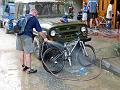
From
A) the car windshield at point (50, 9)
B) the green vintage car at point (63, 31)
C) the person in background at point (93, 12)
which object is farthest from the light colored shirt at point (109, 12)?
the green vintage car at point (63, 31)

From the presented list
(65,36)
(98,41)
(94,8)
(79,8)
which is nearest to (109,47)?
(98,41)

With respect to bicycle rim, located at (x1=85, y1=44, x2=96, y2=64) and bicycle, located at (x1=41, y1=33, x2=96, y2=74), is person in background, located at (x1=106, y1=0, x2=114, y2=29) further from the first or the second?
bicycle, located at (x1=41, y1=33, x2=96, y2=74)

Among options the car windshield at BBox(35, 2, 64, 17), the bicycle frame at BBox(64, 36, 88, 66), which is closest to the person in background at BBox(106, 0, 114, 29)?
the car windshield at BBox(35, 2, 64, 17)

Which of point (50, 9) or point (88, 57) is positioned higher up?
point (50, 9)

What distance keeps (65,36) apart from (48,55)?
1232 mm

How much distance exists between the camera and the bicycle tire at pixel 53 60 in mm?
8922

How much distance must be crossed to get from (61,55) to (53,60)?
0.28 metres

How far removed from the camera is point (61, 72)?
9039mm

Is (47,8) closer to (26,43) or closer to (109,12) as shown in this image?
(26,43)

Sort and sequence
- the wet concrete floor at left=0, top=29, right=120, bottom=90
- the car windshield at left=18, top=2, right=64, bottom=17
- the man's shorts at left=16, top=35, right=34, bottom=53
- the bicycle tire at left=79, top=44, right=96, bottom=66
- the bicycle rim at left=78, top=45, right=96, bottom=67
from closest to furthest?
the wet concrete floor at left=0, top=29, right=120, bottom=90
the man's shorts at left=16, top=35, right=34, bottom=53
the bicycle rim at left=78, top=45, right=96, bottom=67
the bicycle tire at left=79, top=44, right=96, bottom=66
the car windshield at left=18, top=2, right=64, bottom=17

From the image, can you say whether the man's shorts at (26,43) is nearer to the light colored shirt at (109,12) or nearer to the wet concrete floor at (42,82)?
the wet concrete floor at (42,82)

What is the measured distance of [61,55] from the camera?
8992mm

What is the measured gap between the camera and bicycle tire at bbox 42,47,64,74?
351 inches

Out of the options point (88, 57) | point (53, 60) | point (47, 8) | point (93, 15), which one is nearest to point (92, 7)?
point (93, 15)
